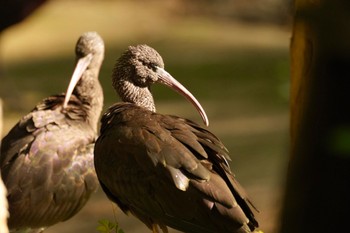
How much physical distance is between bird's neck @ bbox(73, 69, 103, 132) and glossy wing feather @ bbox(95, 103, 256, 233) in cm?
116

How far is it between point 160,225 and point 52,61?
27.9 feet

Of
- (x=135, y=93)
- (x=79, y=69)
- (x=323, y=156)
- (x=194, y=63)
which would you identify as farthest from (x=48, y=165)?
(x=194, y=63)

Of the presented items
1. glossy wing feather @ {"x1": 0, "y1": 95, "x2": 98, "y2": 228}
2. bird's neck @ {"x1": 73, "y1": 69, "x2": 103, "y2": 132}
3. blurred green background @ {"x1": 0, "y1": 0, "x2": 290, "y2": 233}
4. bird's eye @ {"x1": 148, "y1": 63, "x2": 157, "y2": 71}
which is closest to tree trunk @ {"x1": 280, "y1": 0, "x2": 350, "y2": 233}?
bird's eye @ {"x1": 148, "y1": 63, "x2": 157, "y2": 71}

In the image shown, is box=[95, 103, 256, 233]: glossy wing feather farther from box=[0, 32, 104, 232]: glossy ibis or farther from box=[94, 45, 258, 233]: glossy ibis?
box=[0, 32, 104, 232]: glossy ibis

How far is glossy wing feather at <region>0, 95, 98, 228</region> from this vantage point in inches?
220

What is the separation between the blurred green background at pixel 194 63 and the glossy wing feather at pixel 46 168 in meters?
1.78

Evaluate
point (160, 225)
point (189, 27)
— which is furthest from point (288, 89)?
point (189, 27)

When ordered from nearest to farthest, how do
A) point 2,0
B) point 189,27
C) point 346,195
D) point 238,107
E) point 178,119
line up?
point 346,195 < point 178,119 < point 2,0 < point 238,107 < point 189,27

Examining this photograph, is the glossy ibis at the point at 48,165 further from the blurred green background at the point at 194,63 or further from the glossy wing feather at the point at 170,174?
the blurred green background at the point at 194,63

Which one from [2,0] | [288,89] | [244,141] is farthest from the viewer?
[244,141]

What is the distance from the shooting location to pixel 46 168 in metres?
5.62

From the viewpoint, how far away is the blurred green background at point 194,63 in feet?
29.6

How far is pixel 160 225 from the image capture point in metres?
4.86

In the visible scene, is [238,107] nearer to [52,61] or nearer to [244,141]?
[244,141]
